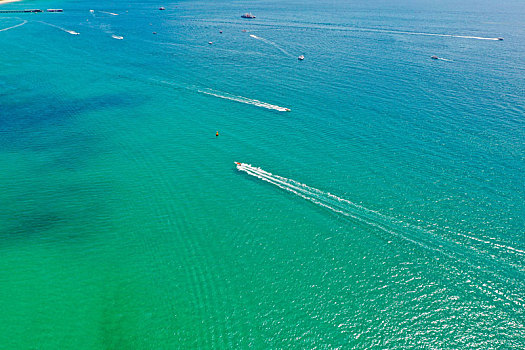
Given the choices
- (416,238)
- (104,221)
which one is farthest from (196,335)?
(416,238)

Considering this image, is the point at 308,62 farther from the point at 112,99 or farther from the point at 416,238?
the point at 416,238

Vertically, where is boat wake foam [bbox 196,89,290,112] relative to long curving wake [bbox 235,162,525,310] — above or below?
above

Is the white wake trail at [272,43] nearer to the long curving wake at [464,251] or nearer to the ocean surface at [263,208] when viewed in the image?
the ocean surface at [263,208]

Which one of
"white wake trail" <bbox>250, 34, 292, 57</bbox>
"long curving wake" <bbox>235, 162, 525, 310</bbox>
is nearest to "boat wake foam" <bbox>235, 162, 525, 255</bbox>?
"long curving wake" <bbox>235, 162, 525, 310</bbox>

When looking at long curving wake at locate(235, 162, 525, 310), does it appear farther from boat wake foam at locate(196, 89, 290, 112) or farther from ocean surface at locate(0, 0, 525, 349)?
boat wake foam at locate(196, 89, 290, 112)

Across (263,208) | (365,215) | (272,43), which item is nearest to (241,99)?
(263,208)

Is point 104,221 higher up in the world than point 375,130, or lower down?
lower down

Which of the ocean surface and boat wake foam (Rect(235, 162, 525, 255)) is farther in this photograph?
boat wake foam (Rect(235, 162, 525, 255))

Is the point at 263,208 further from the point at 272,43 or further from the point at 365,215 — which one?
the point at 272,43
